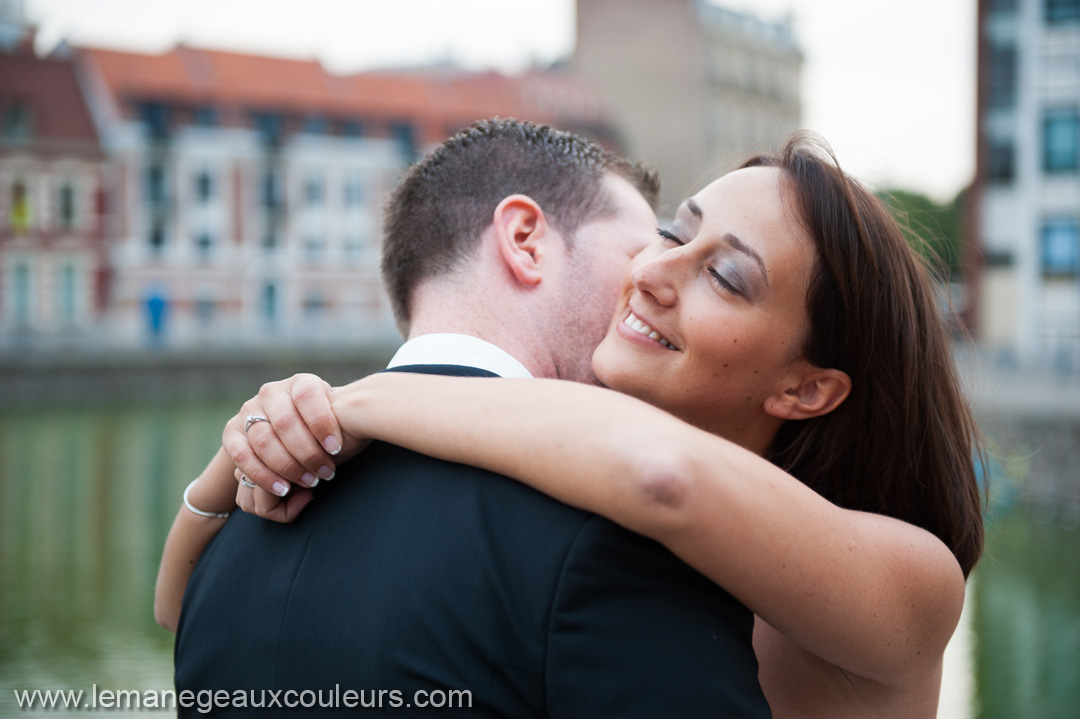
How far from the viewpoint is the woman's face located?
5.41ft

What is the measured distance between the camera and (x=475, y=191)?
198cm

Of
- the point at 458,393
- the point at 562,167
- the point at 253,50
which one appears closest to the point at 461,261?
the point at 562,167

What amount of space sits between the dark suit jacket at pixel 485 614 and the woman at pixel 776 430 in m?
0.04

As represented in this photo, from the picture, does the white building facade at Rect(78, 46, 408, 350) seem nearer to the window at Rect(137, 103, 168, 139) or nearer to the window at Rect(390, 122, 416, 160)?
the window at Rect(137, 103, 168, 139)

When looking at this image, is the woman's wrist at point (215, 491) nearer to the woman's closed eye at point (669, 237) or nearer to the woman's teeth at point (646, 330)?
the woman's teeth at point (646, 330)

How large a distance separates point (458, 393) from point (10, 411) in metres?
25.4

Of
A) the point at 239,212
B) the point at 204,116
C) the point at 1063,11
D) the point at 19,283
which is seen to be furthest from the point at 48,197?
the point at 1063,11

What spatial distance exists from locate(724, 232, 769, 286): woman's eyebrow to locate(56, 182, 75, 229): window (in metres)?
38.8

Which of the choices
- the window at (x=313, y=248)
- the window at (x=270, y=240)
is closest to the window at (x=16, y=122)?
the window at (x=270, y=240)

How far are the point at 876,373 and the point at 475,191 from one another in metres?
0.79

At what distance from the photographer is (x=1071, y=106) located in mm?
24797

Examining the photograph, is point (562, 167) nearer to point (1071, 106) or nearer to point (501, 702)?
point (501, 702)

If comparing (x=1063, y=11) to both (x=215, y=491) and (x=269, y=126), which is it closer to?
(x=215, y=491)

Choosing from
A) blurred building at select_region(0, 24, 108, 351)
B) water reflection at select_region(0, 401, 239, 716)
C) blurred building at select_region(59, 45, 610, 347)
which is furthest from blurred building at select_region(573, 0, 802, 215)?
water reflection at select_region(0, 401, 239, 716)
